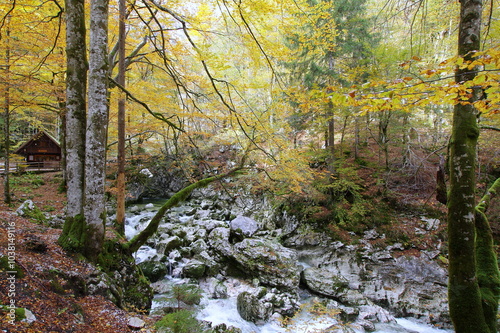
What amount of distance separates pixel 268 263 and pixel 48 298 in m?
6.12

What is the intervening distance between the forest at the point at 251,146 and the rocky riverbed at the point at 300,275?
8 centimetres

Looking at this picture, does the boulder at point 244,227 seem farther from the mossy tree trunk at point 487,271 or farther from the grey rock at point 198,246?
the mossy tree trunk at point 487,271

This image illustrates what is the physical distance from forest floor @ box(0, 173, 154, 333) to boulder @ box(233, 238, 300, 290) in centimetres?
451

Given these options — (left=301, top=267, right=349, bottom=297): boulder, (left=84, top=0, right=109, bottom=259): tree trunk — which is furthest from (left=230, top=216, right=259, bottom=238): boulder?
(left=84, top=0, right=109, bottom=259): tree trunk

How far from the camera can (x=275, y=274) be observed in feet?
24.6

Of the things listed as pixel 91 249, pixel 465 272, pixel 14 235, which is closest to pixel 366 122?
pixel 465 272

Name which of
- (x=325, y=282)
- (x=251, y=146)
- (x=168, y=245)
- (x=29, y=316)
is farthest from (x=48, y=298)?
(x=325, y=282)

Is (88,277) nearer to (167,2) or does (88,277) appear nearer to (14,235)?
(14,235)

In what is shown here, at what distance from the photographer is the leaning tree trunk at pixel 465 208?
2.83 m

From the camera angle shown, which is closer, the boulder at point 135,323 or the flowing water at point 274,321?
the boulder at point 135,323

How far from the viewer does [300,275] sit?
7918 millimetres

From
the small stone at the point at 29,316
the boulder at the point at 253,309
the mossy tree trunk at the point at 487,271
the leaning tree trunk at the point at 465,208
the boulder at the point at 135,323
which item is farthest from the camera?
the boulder at the point at 253,309

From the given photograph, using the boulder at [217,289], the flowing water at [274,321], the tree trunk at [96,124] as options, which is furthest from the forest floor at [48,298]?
the boulder at [217,289]

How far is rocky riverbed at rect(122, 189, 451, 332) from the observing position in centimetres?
629
